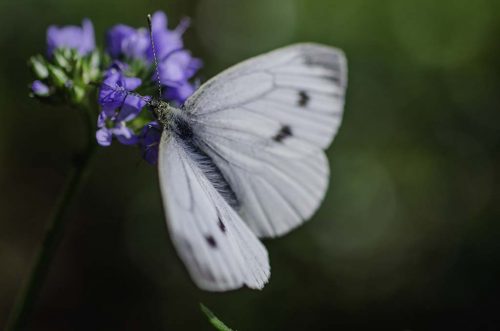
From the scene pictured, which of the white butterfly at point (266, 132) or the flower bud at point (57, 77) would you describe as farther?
the flower bud at point (57, 77)

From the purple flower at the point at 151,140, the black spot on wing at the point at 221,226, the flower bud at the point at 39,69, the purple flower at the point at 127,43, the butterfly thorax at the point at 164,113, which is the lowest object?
the black spot on wing at the point at 221,226

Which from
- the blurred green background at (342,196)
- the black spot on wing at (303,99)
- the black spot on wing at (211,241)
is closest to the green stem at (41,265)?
the black spot on wing at (211,241)

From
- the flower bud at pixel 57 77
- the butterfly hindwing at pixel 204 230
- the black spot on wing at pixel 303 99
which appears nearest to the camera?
the butterfly hindwing at pixel 204 230

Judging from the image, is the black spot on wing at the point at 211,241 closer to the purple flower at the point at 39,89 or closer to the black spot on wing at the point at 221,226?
the black spot on wing at the point at 221,226

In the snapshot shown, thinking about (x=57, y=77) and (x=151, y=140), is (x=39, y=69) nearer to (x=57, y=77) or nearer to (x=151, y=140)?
(x=57, y=77)

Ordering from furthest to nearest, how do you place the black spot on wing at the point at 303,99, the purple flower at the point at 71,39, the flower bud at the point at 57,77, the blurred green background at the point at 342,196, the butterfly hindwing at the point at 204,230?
the blurred green background at the point at 342,196, the purple flower at the point at 71,39, the flower bud at the point at 57,77, the black spot on wing at the point at 303,99, the butterfly hindwing at the point at 204,230

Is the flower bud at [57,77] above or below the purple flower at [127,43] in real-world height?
below

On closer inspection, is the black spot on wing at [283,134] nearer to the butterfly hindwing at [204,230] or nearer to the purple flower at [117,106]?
the butterfly hindwing at [204,230]
